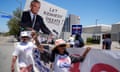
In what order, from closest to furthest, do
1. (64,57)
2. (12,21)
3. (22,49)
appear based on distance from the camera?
(64,57) → (22,49) → (12,21)

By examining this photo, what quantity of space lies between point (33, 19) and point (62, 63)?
298 centimetres

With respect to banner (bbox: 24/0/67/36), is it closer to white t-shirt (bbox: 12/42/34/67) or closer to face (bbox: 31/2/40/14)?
face (bbox: 31/2/40/14)

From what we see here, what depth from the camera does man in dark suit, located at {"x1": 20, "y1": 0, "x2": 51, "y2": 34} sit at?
276 inches

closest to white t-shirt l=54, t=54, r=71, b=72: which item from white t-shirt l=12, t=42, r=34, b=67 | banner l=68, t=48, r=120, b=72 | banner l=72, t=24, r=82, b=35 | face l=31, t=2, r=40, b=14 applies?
banner l=68, t=48, r=120, b=72

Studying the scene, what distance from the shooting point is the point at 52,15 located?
7.54 m

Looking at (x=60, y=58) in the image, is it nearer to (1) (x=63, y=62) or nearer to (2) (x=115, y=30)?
(1) (x=63, y=62)

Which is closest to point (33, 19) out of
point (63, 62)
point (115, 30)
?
point (63, 62)

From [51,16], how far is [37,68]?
6.00 ft

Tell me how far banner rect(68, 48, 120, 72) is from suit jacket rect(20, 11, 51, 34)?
2460 mm

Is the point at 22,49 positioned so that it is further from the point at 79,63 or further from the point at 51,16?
the point at 51,16

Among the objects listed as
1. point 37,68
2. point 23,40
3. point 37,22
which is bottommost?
point 37,68

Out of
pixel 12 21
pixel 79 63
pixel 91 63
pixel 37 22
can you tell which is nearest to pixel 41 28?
pixel 37 22

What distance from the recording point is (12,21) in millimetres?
64500

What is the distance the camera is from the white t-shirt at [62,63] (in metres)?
4.39
